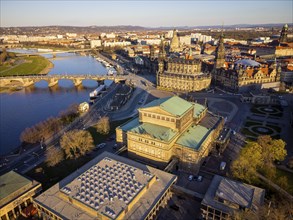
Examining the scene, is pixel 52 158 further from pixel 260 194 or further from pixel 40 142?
pixel 260 194

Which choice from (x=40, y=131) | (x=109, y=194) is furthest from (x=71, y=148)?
(x=109, y=194)

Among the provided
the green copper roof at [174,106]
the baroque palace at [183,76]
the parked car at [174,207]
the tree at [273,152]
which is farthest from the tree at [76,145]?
the baroque palace at [183,76]

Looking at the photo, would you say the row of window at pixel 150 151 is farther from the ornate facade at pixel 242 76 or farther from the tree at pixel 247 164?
the ornate facade at pixel 242 76

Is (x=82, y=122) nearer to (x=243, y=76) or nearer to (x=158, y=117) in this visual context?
(x=158, y=117)

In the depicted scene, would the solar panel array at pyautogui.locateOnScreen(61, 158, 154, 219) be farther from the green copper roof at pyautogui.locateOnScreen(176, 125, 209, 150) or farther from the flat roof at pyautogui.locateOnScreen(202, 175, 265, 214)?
the green copper roof at pyautogui.locateOnScreen(176, 125, 209, 150)

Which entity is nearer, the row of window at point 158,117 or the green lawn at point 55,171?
the green lawn at point 55,171

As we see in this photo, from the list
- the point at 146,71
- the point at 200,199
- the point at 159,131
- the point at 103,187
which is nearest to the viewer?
the point at 103,187

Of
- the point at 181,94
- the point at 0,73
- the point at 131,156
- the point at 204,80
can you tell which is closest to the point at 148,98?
the point at 181,94
